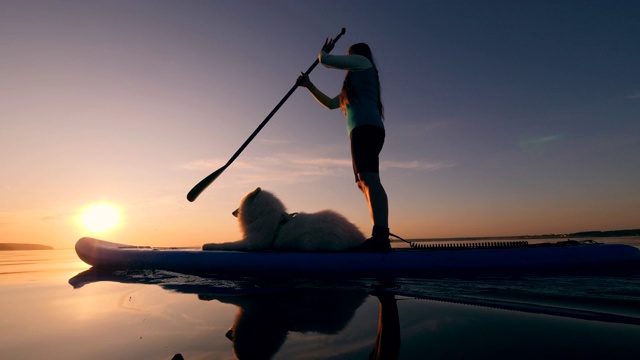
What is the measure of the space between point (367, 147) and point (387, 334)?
297cm

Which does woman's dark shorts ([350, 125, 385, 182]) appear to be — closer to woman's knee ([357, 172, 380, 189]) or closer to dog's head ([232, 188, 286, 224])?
woman's knee ([357, 172, 380, 189])

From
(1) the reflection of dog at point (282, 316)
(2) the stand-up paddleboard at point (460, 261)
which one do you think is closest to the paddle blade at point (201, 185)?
(2) the stand-up paddleboard at point (460, 261)

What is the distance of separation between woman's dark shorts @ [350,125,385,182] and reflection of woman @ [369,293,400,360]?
7.48 ft

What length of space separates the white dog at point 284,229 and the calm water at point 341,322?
1357mm

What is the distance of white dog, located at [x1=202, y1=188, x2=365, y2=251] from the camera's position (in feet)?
14.7

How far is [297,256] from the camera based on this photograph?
4062 mm

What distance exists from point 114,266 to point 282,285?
12.0 ft

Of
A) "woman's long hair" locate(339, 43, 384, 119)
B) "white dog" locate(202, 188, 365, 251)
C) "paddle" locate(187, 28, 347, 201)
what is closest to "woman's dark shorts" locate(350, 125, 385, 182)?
"woman's long hair" locate(339, 43, 384, 119)

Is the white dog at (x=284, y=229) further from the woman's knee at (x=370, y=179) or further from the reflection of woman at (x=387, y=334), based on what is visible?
the reflection of woman at (x=387, y=334)

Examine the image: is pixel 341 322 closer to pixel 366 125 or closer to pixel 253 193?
pixel 366 125

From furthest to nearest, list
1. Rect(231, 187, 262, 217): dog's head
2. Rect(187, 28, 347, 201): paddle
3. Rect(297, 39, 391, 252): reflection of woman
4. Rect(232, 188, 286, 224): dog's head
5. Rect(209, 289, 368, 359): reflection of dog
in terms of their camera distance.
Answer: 1. Rect(187, 28, 347, 201): paddle
2. Rect(231, 187, 262, 217): dog's head
3. Rect(232, 188, 286, 224): dog's head
4. Rect(297, 39, 391, 252): reflection of woman
5. Rect(209, 289, 368, 359): reflection of dog

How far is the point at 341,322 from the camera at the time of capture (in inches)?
71.9

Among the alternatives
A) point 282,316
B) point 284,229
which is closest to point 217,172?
point 284,229

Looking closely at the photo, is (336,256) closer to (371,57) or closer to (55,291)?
(371,57)
